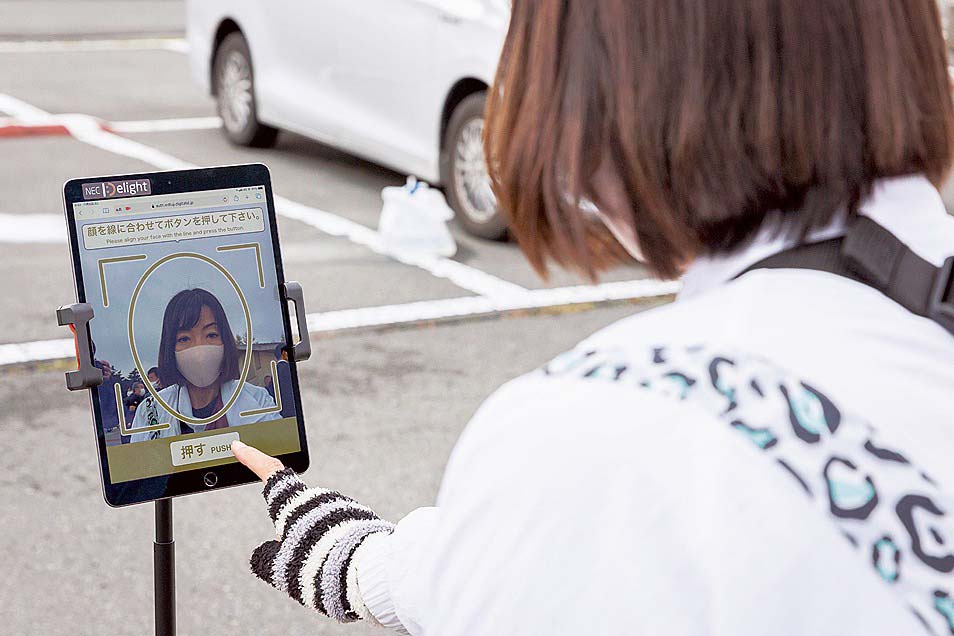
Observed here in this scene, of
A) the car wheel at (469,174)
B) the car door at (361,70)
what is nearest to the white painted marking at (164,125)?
the car door at (361,70)

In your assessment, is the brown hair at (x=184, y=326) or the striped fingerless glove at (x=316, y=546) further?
the brown hair at (x=184, y=326)

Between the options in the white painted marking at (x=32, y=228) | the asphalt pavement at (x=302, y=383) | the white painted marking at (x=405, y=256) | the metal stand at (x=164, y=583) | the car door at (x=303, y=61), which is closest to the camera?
the metal stand at (x=164, y=583)

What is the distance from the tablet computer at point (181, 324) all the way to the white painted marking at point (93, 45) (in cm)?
1264

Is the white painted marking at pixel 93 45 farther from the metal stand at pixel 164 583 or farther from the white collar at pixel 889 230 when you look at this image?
the white collar at pixel 889 230

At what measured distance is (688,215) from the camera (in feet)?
3.57

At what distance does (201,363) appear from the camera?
186 centimetres

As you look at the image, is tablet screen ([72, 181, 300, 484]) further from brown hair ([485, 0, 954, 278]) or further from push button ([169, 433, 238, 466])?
brown hair ([485, 0, 954, 278])

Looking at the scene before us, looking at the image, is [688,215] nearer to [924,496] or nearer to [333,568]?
[924,496]

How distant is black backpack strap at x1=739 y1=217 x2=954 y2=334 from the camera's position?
100cm

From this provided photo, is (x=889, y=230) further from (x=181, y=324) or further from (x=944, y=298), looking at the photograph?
(x=181, y=324)

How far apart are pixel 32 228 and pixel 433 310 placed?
7.83 feet

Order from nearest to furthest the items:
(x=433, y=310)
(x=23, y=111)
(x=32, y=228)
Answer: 1. (x=433, y=310)
2. (x=32, y=228)
3. (x=23, y=111)

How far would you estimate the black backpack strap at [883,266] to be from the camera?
1.00 metres

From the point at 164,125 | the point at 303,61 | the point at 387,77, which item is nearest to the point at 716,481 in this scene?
the point at 387,77
